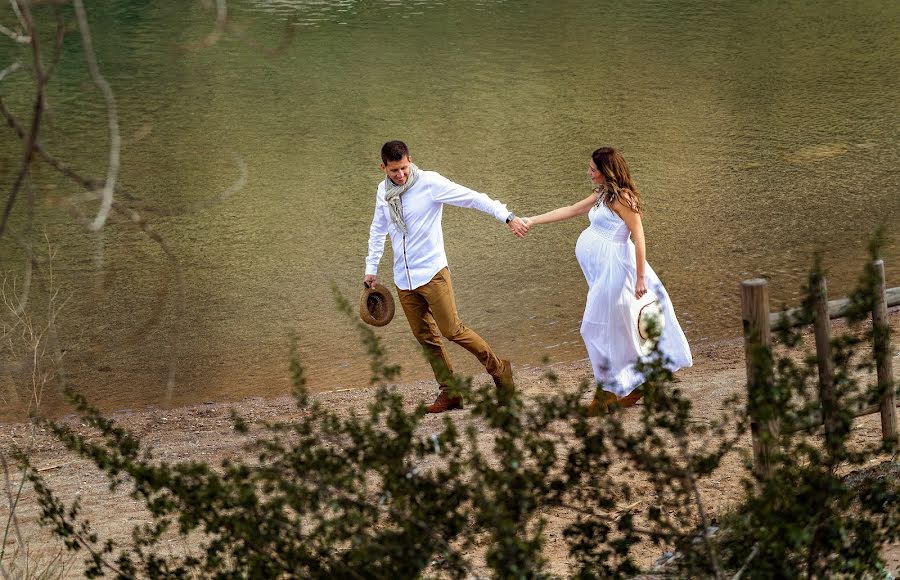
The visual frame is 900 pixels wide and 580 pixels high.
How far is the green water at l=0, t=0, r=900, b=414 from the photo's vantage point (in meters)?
10.9

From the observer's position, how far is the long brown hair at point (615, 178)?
25.3 feet

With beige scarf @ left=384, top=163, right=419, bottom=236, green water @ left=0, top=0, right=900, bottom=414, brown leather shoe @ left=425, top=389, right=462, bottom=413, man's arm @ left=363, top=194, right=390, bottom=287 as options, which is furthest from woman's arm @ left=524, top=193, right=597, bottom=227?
green water @ left=0, top=0, right=900, bottom=414

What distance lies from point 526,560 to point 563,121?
17029mm

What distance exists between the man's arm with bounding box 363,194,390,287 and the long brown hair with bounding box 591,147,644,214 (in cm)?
149

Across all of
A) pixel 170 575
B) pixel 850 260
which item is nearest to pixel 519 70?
pixel 850 260

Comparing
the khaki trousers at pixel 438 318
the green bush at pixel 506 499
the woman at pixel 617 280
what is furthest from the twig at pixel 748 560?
the khaki trousers at pixel 438 318

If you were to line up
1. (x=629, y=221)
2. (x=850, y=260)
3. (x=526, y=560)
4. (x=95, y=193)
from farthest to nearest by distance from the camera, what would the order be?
1. (x=850, y=260)
2. (x=629, y=221)
3. (x=526, y=560)
4. (x=95, y=193)

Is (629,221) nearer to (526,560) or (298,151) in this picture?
(526,560)

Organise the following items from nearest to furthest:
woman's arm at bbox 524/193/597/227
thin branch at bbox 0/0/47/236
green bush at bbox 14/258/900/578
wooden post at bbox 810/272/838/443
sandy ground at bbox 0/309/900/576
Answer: thin branch at bbox 0/0/47/236, green bush at bbox 14/258/900/578, wooden post at bbox 810/272/838/443, sandy ground at bbox 0/309/900/576, woman's arm at bbox 524/193/597/227

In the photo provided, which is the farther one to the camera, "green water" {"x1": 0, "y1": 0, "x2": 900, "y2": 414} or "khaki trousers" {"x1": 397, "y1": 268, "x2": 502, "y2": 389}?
"green water" {"x1": 0, "y1": 0, "x2": 900, "y2": 414}

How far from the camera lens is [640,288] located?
7895 millimetres

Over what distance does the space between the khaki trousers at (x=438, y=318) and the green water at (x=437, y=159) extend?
5.38ft

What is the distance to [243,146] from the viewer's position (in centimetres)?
1964

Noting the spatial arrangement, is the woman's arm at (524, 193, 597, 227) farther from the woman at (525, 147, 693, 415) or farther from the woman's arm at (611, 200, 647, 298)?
the woman's arm at (611, 200, 647, 298)
